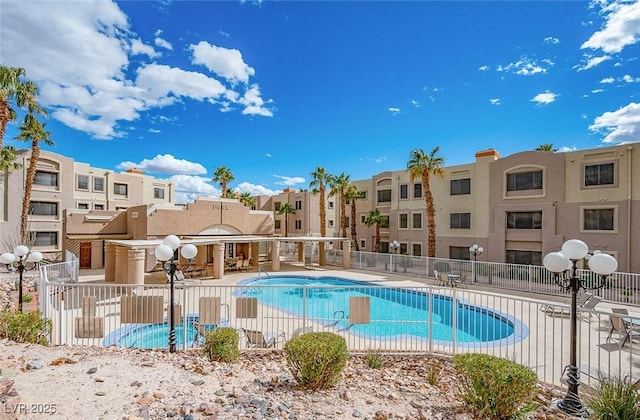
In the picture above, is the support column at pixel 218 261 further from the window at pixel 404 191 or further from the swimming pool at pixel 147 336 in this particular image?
the window at pixel 404 191

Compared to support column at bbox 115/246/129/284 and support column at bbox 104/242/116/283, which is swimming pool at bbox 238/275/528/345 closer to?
support column at bbox 115/246/129/284

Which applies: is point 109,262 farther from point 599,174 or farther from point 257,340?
point 599,174

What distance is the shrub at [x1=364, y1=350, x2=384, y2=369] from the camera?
22.4ft

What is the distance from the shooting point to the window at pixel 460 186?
2423cm

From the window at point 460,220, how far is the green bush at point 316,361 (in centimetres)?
2195

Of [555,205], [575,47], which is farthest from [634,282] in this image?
[575,47]

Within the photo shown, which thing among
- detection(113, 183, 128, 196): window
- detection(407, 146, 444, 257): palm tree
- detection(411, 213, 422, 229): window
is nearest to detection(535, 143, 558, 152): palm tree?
detection(411, 213, 422, 229): window

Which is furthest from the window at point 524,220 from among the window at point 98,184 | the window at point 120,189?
the window at point 98,184

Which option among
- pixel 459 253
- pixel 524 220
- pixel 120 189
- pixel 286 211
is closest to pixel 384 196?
pixel 459 253

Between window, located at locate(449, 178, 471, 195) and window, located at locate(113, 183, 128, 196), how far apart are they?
3465 centimetres

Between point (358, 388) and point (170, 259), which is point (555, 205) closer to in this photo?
point (358, 388)

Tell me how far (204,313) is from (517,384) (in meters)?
6.60

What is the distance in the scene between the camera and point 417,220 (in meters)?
27.0

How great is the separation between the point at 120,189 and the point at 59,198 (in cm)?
740
